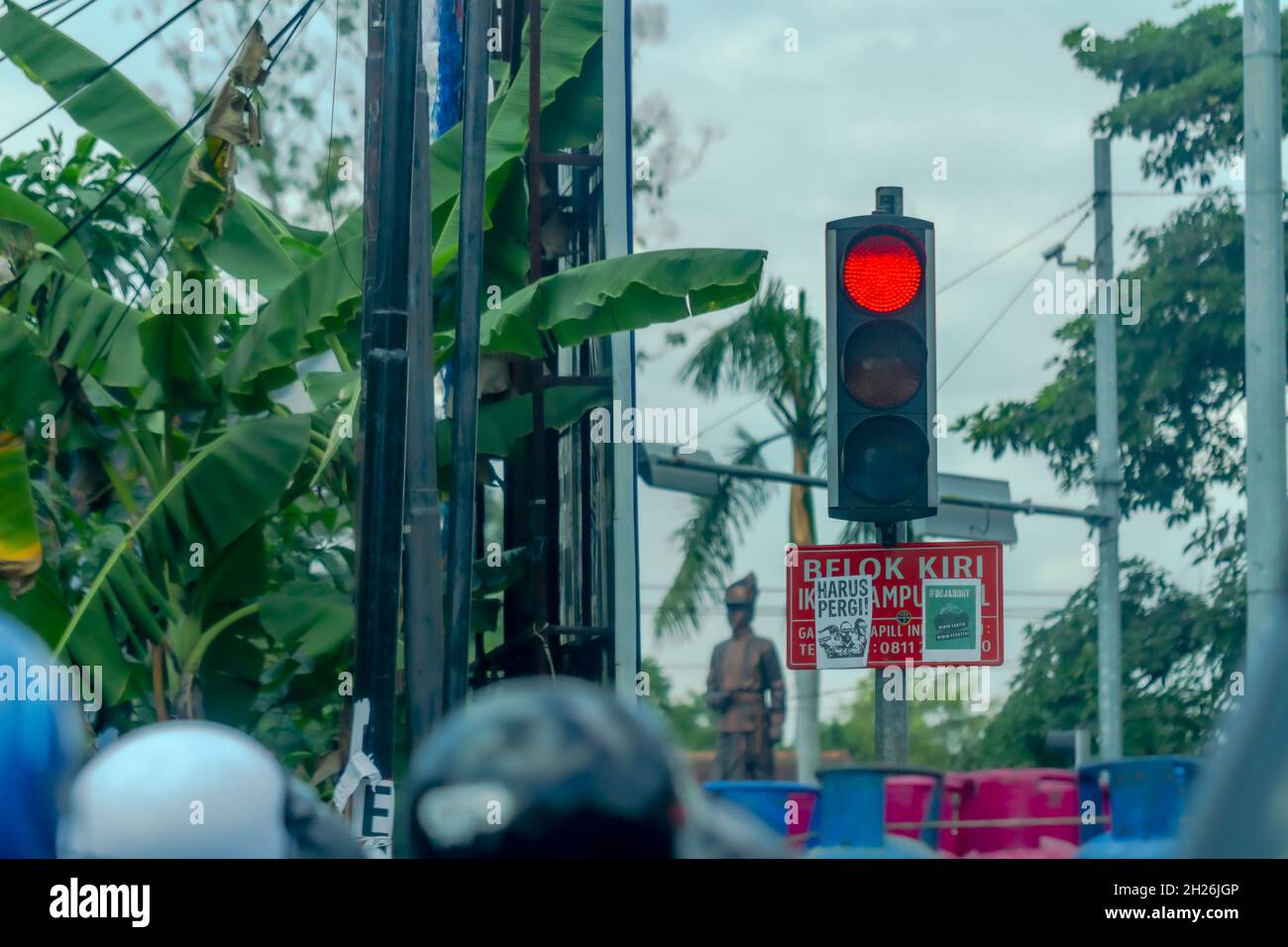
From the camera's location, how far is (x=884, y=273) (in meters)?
6.41

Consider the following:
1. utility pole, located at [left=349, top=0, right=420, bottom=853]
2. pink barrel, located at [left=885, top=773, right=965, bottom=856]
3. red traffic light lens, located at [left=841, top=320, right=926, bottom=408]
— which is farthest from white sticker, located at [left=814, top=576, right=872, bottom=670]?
utility pole, located at [left=349, top=0, right=420, bottom=853]

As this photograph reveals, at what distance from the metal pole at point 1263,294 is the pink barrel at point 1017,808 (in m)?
2.75

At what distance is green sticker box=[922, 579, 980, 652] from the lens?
238 inches

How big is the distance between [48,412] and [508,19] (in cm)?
539

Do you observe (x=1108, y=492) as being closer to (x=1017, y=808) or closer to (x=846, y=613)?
(x=846, y=613)

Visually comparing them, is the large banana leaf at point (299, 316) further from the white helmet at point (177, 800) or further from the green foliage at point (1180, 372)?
the green foliage at point (1180, 372)

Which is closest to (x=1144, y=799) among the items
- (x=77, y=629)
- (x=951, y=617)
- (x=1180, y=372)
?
(x=951, y=617)

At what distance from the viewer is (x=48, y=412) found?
34.4 feet

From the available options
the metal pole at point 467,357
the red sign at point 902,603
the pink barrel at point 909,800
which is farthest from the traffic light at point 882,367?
the metal pole at point 467,357

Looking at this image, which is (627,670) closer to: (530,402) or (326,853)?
(530,402)

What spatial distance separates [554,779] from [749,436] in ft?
75.5

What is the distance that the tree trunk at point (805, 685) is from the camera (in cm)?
2462

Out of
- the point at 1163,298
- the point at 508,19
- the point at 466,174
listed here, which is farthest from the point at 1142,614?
the point at 466,174
